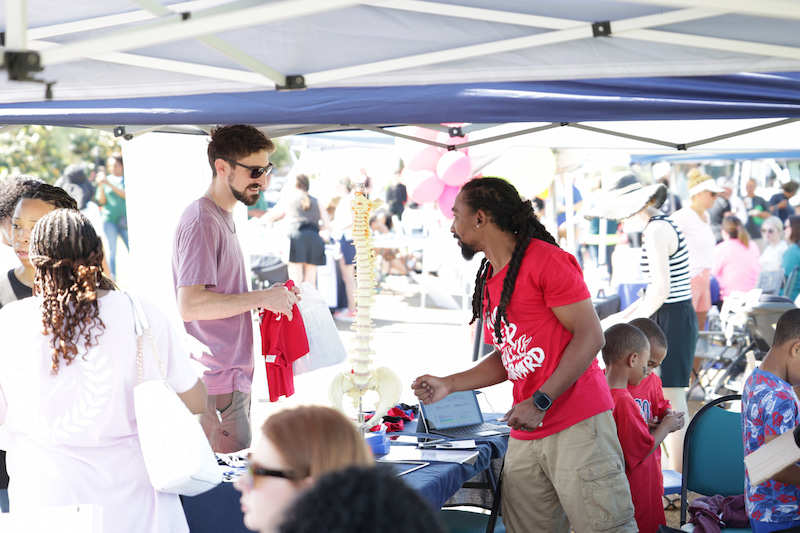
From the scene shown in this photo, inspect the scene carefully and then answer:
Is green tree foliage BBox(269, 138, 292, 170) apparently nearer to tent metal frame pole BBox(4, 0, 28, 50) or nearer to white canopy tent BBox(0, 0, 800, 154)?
white canopy tent BBox(0, 0, 800, 154)

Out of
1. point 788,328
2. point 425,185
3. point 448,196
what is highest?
point 425,185

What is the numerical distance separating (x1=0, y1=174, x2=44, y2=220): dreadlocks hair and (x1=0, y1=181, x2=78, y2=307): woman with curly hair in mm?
22

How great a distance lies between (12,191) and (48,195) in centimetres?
16

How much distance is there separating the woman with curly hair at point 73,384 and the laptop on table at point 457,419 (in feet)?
4.21

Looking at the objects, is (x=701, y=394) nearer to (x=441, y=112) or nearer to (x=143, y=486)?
(x=441, y=112)

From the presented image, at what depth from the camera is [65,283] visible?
1.86m

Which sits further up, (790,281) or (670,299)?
(670,299)

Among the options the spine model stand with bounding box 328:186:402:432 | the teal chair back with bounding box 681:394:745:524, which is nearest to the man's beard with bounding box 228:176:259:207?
the spine model stand with bounding box 328:186:402:432

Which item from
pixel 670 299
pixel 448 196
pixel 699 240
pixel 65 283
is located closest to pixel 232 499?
pixel 65 283

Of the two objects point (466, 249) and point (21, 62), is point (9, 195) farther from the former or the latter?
point (466, 249)

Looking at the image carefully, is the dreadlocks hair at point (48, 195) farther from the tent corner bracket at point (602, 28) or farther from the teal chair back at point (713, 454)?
the teal chair back at point (713, 454)

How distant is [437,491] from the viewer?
235 centimetres

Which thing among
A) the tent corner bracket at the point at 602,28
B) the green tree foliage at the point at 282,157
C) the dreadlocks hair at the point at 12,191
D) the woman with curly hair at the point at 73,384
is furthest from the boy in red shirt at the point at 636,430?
the green tree foliage at the point at 282,157

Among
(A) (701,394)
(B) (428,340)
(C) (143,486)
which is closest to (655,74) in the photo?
(C) (143,486)
